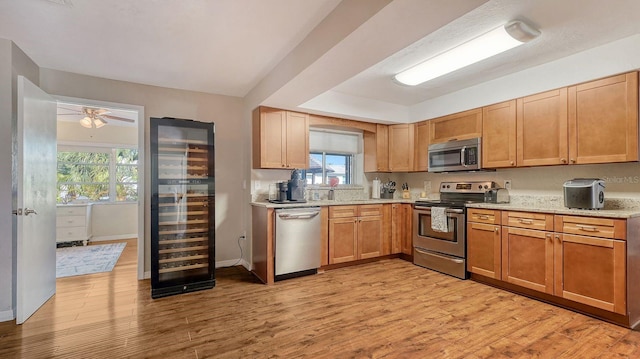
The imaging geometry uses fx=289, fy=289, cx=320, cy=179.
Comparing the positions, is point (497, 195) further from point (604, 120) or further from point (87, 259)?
point (87, 259)

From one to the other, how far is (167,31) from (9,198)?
199 centimetres

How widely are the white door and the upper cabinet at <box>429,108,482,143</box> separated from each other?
4.58 meters

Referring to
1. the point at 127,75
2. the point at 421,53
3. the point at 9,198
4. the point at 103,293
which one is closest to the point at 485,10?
the point at 421,53

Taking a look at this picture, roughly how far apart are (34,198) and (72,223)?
3568mm

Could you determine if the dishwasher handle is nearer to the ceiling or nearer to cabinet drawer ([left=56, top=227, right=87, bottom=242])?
the ceiling

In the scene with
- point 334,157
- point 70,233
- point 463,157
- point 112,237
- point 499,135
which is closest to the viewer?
point 499,135

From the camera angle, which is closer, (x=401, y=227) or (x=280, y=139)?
(x=280, y=139)

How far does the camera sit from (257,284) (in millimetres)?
3383

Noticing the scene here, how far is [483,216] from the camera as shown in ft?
11.1

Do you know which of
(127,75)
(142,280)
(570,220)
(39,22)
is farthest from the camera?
(142,280)

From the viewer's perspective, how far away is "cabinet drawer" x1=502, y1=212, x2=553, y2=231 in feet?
9.23

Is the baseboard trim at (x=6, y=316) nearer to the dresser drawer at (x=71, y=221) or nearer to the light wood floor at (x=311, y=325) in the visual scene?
the light wood floor at (x=311, y=325)

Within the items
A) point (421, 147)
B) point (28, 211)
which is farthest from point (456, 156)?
point (28, 211)

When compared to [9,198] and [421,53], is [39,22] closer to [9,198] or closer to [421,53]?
[9,198]
